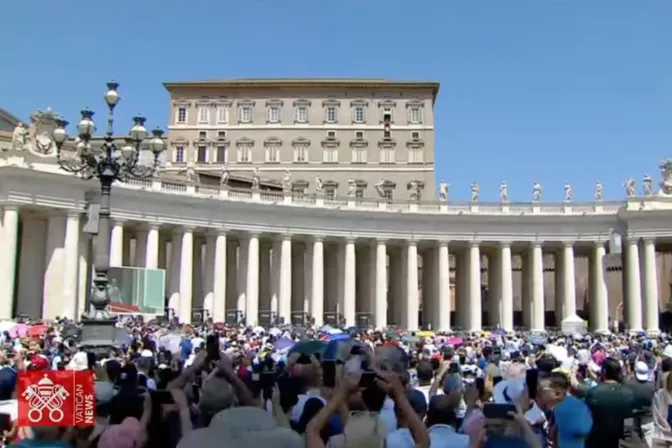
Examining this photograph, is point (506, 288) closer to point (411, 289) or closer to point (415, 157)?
point (411, 289)

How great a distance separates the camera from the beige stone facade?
8194 centimetres

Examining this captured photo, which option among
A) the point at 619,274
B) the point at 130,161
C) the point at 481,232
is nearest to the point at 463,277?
the point at 481,232

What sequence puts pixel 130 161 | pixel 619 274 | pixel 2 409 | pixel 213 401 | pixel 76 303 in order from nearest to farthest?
pixel 213 401, pixel 2 409, pixel 130 161, pixel 76 303, pixel 619 274

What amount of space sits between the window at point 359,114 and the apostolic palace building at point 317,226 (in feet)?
0.50

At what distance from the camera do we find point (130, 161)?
82.9ft

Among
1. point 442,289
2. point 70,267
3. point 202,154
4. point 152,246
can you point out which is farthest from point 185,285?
point 202,154

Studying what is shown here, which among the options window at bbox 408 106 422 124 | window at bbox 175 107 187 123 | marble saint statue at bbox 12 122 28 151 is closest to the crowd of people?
marble saint statue at bbox 12 122 28 151

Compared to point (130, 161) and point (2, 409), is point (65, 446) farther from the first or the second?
point (130, 161)

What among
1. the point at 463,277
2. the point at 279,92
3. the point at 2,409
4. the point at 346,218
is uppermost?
the point at 279,92

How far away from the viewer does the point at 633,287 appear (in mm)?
61969

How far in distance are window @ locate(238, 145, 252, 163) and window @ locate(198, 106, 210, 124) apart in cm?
480

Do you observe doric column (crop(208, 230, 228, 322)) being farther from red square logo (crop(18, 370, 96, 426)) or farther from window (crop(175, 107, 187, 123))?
red square logo (crop(18, 370, 96, 426))

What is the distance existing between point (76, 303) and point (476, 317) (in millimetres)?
30907

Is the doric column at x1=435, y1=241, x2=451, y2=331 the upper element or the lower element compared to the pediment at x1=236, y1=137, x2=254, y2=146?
lower
